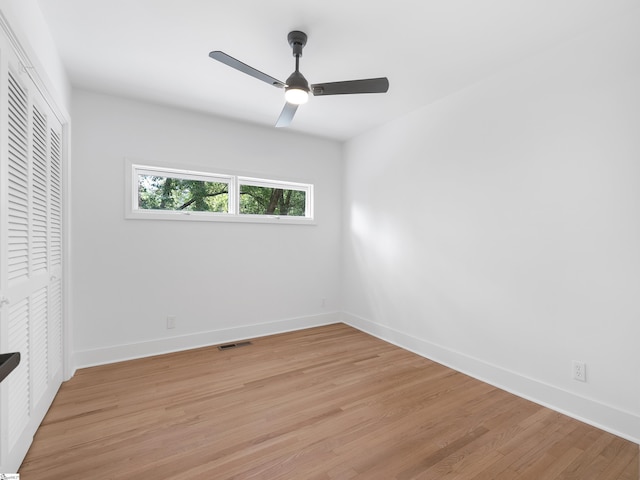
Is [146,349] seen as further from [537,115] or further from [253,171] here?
[537,115]

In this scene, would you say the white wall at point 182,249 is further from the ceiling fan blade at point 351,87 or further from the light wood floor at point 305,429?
the ceiling fan blade at point 351,87

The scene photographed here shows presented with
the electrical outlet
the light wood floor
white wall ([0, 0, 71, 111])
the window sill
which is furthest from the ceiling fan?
the electrical outlet

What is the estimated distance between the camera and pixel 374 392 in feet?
7.82

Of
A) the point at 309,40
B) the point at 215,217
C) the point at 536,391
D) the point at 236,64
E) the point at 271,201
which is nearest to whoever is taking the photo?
the point at 236,64

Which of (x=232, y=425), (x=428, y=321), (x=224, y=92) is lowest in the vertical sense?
(x=232, y=425)

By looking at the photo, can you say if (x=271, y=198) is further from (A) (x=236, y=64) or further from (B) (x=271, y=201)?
(A) (x=236, y=64)

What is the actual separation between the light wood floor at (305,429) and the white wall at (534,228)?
300 millimetres

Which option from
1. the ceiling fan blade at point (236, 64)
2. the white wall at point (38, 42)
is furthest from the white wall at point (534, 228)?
the white wall at point (38, 42)

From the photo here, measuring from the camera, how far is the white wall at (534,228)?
1898 mm

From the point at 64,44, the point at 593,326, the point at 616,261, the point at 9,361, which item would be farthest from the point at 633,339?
the point at 64,44

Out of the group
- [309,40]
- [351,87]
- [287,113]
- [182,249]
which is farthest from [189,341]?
[309,40]

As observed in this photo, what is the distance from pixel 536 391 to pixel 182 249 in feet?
10.9

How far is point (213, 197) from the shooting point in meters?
3.51

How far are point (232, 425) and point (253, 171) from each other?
261 centimetres
